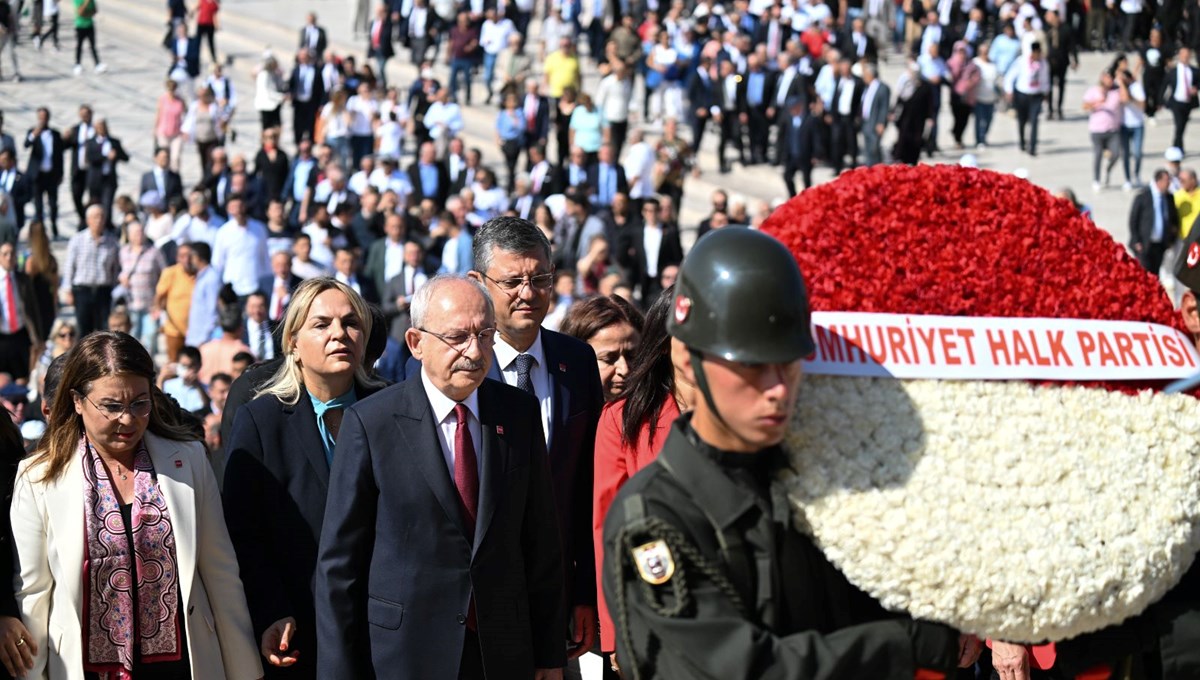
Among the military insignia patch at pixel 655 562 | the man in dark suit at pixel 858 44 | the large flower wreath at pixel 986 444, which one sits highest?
the man in dark suit at pixel 858 44

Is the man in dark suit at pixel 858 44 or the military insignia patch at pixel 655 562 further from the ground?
the man in dark suit at pixel 858 44

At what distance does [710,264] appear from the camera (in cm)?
314

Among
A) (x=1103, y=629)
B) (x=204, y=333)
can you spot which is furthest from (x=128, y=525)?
(x=204, y=333)

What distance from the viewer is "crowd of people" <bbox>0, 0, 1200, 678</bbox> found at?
184 inches

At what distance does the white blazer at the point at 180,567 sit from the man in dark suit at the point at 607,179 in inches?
583

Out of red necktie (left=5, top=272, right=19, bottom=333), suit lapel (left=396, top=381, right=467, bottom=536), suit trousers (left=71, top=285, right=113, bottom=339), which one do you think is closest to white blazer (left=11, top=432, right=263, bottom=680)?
suit lapel (left=396, top=381, right=467, bottom=536)

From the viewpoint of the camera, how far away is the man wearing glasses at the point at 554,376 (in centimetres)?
541

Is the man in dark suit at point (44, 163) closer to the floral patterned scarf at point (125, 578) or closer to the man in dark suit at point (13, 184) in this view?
the man in dark suit at point (13, 184)

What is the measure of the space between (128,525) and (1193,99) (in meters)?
21.6

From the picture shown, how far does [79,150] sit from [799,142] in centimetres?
1009

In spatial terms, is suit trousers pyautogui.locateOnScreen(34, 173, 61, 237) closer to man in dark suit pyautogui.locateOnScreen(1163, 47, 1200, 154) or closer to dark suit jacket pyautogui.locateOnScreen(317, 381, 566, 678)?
man in dark suit pyautogui.locateOnScreen(1163, 47, 1200, 154)

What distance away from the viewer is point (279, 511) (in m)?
5.22

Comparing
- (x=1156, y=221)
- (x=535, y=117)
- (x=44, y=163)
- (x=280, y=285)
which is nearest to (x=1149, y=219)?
(x=1156, y=221)

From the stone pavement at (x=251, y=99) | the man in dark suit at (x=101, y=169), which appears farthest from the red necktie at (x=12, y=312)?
the stone pavement at (x=251, y=99)
